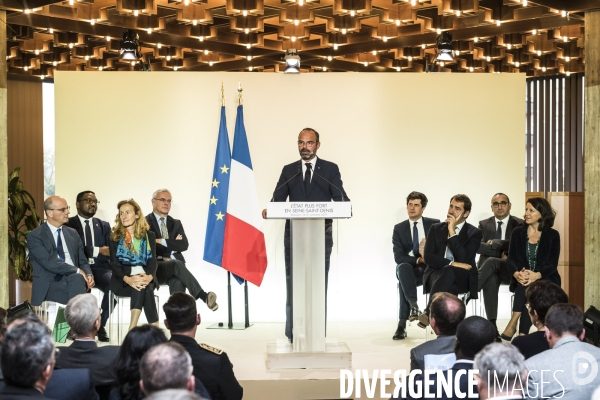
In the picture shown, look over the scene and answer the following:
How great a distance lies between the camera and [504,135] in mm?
7969

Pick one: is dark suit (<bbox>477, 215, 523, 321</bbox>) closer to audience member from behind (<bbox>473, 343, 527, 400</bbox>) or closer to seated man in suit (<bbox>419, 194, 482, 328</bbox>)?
seated man in suit (<bbox>419, 194, 482, 328</bbox>)

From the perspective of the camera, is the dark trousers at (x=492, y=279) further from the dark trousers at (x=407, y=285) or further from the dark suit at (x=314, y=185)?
the dark suit at (x=314, y=185)

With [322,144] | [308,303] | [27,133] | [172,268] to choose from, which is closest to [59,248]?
[172,268]

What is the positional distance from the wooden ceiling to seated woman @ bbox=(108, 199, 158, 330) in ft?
6.65

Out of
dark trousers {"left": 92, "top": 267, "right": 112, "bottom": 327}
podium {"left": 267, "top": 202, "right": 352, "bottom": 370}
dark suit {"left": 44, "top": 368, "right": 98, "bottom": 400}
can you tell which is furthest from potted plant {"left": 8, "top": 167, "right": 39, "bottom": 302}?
dark suit {"left": 44, "top": 368, "right": 98, "bottom": 400}

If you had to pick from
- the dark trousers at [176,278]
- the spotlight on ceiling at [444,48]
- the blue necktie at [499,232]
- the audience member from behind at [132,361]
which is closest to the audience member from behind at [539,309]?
the audience member from behind at [132,361]

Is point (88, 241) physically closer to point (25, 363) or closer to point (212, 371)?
point (212, 371)

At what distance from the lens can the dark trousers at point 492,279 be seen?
681 centimetres

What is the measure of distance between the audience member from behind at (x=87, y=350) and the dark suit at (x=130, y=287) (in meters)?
2.99

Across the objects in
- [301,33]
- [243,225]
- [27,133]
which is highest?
[301,33]

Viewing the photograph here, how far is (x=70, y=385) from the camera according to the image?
9.61 ft

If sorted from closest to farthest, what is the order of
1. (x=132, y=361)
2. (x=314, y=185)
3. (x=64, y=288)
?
1. (x=132, y=361)
2. (x=64, y=288)
3. (x=314, y=185)

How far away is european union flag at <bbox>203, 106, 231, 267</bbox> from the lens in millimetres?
7273

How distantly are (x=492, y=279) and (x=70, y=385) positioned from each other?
4.68 m
